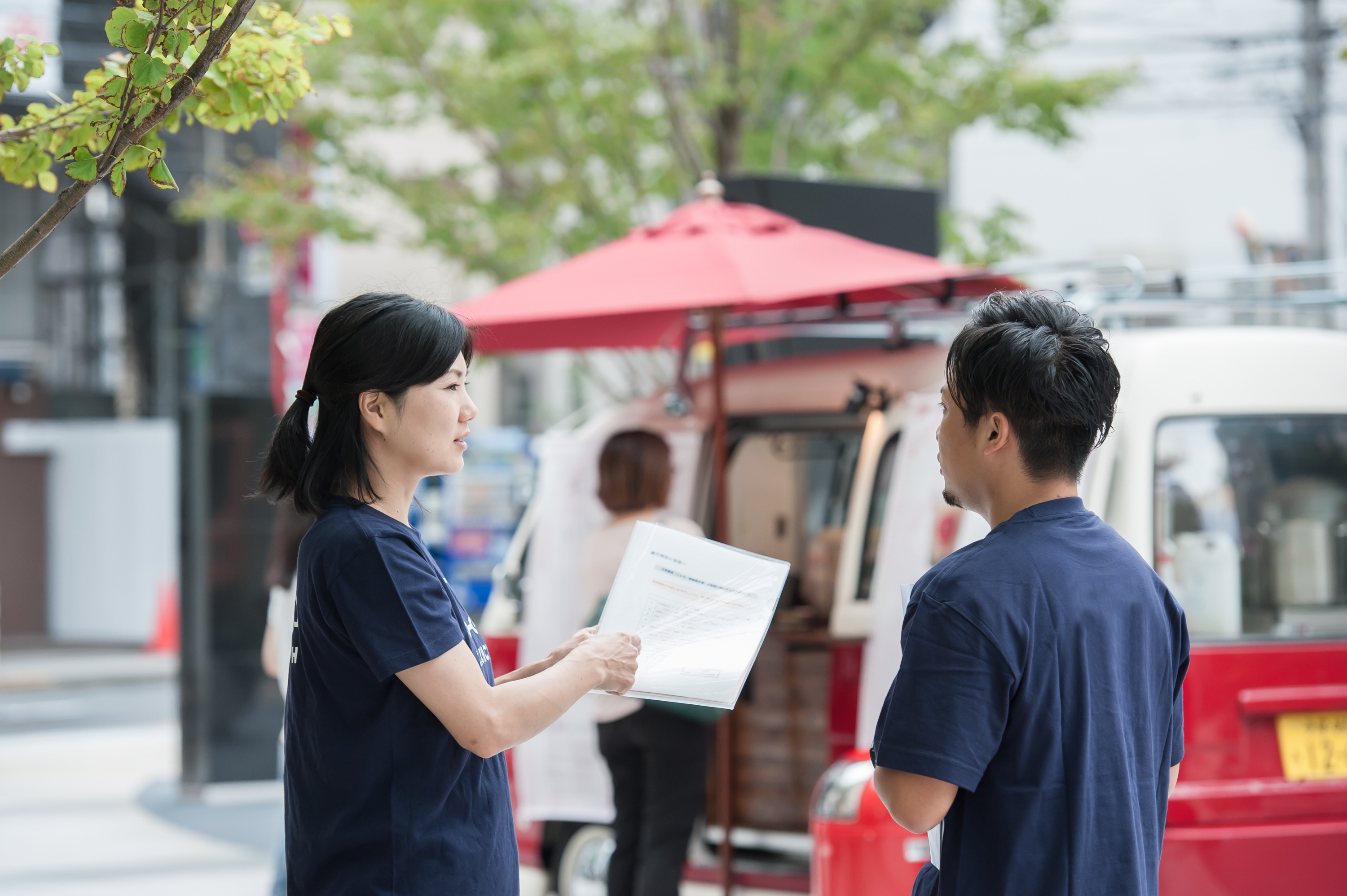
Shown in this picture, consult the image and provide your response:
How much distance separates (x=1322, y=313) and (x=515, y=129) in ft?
19.7

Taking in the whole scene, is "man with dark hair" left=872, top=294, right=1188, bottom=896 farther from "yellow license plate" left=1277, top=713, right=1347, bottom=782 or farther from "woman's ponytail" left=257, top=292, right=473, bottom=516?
"yellow license plate" left=1277, top=713, right=1347, bottom=782

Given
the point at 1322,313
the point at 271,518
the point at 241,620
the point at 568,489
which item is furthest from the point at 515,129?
the point at 1322,313

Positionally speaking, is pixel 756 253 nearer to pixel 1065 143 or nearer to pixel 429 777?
pixel 429 777

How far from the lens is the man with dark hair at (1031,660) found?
5.73ft

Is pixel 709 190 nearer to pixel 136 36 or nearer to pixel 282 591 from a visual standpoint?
pixel 282 591

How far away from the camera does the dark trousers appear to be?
4.17 metres

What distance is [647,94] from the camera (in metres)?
9.13

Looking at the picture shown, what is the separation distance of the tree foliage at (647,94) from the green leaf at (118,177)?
5.88 meters

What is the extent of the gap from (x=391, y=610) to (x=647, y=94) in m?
7.74

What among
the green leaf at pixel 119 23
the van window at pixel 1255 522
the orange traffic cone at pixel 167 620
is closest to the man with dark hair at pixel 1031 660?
the green leaf at pixel 119 23

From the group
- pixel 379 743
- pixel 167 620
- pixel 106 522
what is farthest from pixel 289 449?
pixel 106 522

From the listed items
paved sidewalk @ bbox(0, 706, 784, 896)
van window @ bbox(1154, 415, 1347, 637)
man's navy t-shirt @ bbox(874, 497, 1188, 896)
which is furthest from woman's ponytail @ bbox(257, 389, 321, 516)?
paved sidewalk @ bbox(0, 706, 784, 896)

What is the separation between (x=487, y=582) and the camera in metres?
12.5

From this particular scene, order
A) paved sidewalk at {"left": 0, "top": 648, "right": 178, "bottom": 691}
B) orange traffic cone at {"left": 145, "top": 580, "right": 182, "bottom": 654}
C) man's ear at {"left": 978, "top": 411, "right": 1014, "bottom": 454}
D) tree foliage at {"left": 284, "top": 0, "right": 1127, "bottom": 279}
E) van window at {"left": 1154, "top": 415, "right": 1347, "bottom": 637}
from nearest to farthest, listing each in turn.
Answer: man's ear at {"left": 978, "top": 411, "right": 1014, "bottom": 454} → van window at {"left": 1154, "top": 415, "right": 1347, "bottom": 637} → tree foliage at {"left": 284, "top": 0, "right": 1127, "bottom": 279} → paved sidewalk at {"left": 0, "top": 648, "right": 178, "bottom": 691} → orange traffic cone at {"left": 145, "top": 580, "right": 182, "bottom": 654}
